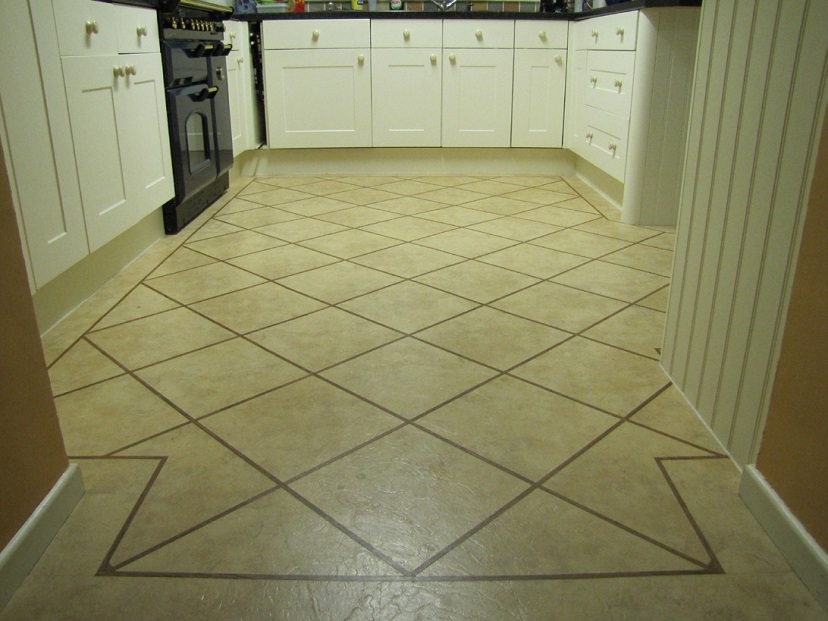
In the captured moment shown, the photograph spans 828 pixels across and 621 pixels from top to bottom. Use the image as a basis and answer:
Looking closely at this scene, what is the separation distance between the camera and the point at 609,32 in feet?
10.7

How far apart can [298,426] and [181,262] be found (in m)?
1.35

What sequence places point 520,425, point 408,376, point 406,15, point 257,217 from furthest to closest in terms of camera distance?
point 406,15, point 257,217, point 408,376, point 520,425

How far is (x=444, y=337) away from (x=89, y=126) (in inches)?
49.6

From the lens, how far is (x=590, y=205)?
347cm

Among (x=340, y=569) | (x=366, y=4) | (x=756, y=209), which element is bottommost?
(x=340, y=569)

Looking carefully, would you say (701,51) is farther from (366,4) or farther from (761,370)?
(366,4)

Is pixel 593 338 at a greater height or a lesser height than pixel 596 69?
lesser

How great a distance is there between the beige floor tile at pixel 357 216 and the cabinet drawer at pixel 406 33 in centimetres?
124

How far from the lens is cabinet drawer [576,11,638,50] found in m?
2.95

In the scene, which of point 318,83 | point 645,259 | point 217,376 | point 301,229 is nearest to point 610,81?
point 645,259

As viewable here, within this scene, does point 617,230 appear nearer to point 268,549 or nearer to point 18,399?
point 268,549

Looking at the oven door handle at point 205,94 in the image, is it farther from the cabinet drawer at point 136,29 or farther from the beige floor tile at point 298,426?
the beige floor tile at point 298,426

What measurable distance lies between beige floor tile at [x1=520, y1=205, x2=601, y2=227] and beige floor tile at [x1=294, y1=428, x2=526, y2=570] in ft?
6.51

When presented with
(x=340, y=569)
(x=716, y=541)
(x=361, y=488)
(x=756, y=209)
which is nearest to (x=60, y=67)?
(x=361, y=488)
